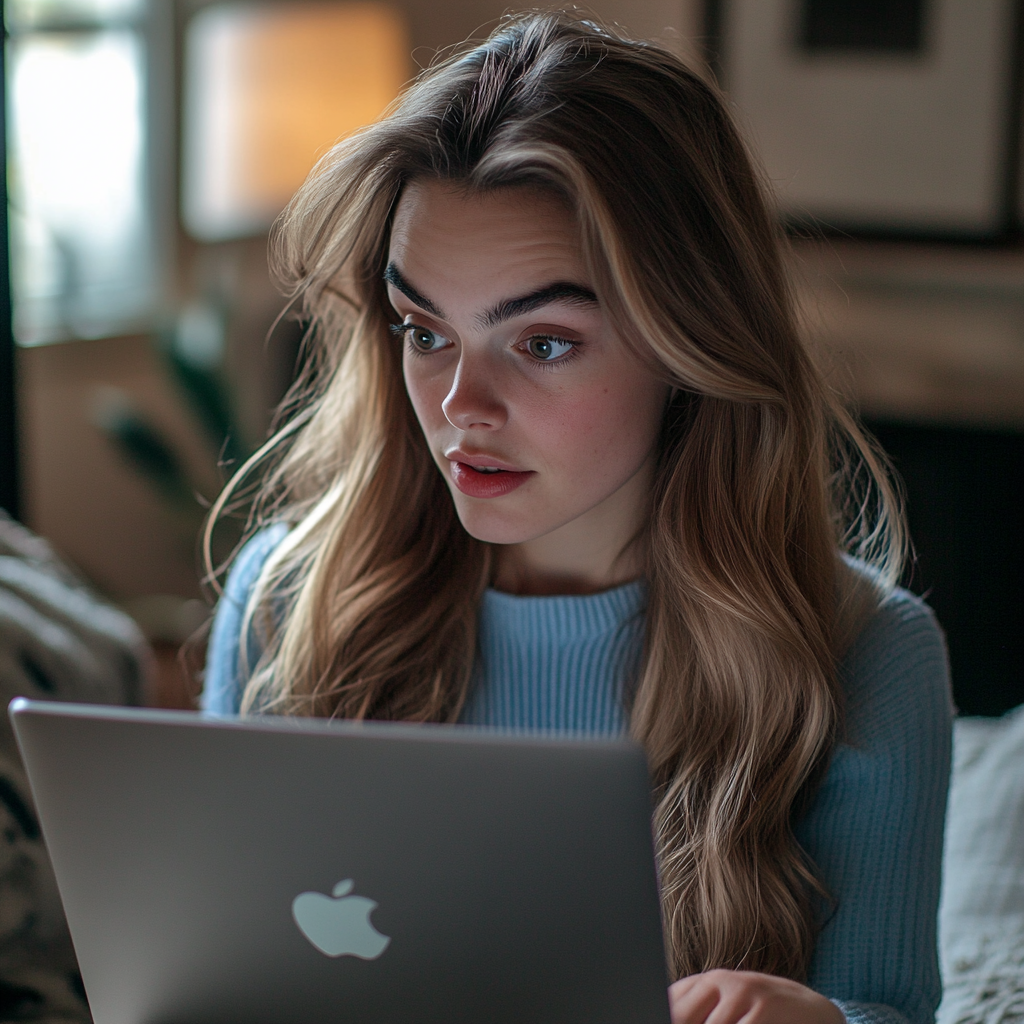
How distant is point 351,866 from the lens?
68 centimetres

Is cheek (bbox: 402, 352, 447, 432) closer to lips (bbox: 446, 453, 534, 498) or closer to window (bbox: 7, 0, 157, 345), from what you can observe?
lips (bbox: 446, 453, 534, 498)

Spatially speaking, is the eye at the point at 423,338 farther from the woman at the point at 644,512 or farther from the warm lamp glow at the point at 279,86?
the warm lamp glow at the point at 279,86

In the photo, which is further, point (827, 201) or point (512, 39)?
point (827, 201)

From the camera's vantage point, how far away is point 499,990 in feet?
2.35

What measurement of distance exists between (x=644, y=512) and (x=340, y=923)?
1.73ft

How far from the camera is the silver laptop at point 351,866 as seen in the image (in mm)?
645

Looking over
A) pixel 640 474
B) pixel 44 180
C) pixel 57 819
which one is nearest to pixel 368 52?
pixel 44 180

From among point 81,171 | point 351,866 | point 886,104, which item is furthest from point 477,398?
point 81,171

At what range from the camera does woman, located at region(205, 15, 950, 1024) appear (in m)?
0.90

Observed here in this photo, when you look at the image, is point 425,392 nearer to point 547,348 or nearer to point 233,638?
point 547,348

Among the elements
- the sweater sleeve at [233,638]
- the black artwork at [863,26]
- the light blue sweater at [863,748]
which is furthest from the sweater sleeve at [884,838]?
the black artwork at [863,26]

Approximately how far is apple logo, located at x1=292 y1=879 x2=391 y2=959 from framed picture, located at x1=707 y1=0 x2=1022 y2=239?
231 centimetres

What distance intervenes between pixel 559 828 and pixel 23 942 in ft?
2.46

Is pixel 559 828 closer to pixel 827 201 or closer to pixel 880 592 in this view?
pixel 880 592
